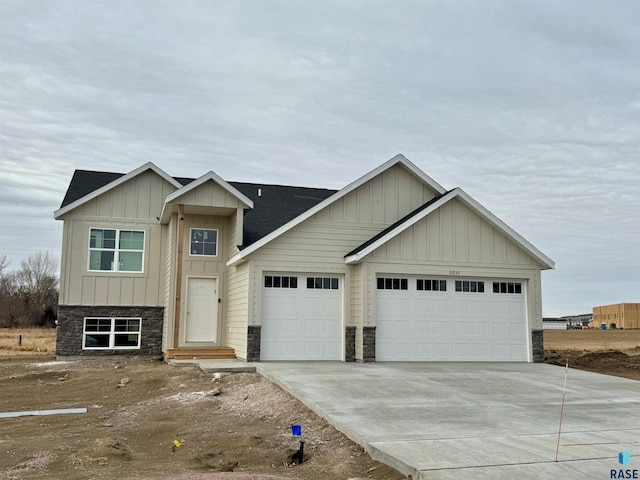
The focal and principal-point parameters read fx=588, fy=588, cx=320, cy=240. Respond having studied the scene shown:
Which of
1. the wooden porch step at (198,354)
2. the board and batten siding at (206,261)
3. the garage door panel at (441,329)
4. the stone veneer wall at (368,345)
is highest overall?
the board and batten siding at (206,261)

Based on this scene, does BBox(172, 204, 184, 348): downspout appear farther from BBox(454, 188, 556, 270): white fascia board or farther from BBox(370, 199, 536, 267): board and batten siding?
BBox(454, 188, 556, 270): white fascia board

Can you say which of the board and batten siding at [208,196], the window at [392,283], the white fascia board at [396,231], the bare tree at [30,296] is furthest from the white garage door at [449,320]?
the bare tree at [30,296]

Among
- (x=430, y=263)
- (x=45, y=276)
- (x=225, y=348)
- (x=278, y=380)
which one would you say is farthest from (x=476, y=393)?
(x=45, y=276)

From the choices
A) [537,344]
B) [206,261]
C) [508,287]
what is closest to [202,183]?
[206,261]

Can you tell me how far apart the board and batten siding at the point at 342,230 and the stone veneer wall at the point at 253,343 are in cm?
19

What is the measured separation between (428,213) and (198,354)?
24.7ft

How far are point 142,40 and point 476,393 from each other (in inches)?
457

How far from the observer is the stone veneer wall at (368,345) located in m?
15.6

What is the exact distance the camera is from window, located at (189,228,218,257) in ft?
60.4

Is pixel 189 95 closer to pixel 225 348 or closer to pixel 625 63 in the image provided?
pixel 225 348

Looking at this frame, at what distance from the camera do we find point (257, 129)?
20.1 m

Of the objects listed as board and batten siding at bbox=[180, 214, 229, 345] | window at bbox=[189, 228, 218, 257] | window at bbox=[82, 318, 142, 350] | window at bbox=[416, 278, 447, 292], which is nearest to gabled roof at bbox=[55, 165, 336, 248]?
board and batten siding at bbox=[180, 214, 229, 345]

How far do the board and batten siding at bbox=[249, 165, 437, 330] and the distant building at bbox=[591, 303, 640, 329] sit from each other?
3508 inches

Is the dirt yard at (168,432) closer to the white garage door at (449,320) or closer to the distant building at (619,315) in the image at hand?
the white garage door at (449,320)
